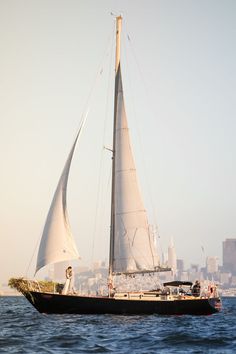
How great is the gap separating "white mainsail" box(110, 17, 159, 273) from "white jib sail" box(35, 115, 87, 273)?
419cm

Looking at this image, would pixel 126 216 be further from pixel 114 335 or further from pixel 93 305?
pixel 114 335

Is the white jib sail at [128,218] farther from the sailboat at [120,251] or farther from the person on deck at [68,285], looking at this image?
the person on deck at [68,285]

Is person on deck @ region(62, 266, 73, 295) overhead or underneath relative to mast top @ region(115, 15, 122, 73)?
underneath

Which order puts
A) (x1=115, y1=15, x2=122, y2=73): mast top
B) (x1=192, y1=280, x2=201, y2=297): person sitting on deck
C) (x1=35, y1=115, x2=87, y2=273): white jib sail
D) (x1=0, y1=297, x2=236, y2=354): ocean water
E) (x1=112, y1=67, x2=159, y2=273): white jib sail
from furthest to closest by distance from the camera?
(x1=115, y1=15, x2=122, y2=73): mast top → (x1=192, y1=280, x2=201, y2=297): person sitting on deck → (x1=112, y1=67, x2=159, y2=273): white jib sail → (x1=35, y1=115, x2=87, y2=273): white jib sail → (x1=0, y1=297, x2=236, y2=354): ocean water

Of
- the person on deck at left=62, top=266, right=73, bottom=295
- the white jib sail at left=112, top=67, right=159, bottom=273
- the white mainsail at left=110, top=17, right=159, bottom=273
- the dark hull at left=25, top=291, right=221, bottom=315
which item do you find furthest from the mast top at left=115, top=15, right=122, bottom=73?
the dark hull at left=25, top=291, right=221, bottom=315

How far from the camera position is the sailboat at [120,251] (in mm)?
43500

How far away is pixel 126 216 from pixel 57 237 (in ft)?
20.3

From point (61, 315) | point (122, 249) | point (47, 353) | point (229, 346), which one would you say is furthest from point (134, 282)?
point (47, 353)

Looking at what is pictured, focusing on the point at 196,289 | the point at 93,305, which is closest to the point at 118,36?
the point at 196,289

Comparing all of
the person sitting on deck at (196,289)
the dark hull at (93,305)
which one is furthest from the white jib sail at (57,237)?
the person sitting on deck at (196,289)

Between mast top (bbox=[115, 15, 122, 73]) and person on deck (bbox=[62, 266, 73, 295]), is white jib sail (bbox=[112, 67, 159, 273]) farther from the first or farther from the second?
person on deck (bbox=[62, 266, 73, 295])

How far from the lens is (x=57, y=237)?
143 feet

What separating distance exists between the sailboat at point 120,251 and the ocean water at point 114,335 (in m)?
1.03

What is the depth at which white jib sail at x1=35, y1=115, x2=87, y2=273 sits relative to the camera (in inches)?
1705
